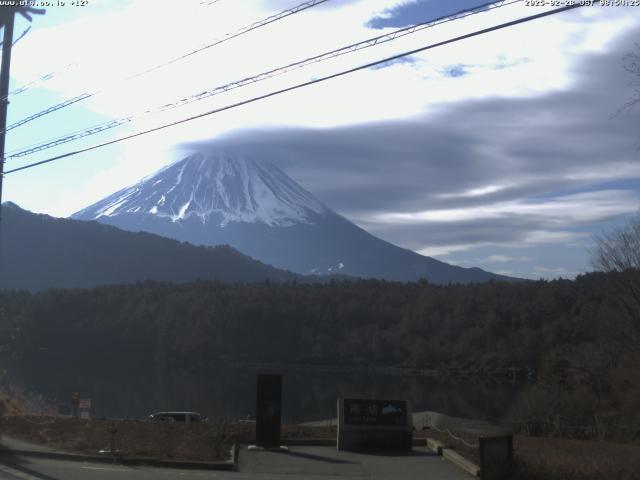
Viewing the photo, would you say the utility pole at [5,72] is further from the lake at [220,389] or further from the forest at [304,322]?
the forest at [304,322]

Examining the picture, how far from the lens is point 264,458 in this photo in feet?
52.0

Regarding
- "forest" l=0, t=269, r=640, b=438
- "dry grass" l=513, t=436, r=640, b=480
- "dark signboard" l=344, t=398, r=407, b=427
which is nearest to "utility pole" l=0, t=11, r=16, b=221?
"dark signboard" l=344, t=398, r=407, b=427

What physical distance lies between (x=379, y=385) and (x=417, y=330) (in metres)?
31.4

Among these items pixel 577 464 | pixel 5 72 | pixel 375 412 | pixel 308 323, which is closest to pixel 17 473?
pixel 375 412

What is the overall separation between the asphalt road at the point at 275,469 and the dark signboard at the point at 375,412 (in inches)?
39.5

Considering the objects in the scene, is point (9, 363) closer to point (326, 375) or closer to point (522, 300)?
point (326, 375)

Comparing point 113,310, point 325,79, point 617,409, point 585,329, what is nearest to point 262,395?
point 325,79

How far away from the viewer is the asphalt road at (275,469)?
13.5 meters

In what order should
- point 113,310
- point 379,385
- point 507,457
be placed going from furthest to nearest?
point 113,310, point 379,385, point 507,457

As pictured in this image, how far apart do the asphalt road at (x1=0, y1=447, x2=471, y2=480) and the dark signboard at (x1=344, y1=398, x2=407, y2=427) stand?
3.30ft

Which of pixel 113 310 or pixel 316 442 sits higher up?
pixel 113 310

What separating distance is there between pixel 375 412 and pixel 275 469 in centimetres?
332

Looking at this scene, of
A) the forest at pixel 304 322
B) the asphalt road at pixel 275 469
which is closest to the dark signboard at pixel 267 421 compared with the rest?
the asphalt road at pixel 275 469

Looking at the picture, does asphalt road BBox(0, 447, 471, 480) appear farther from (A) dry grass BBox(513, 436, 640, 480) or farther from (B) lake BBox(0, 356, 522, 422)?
(B) lake BBox(0, 356, 522, 422)
